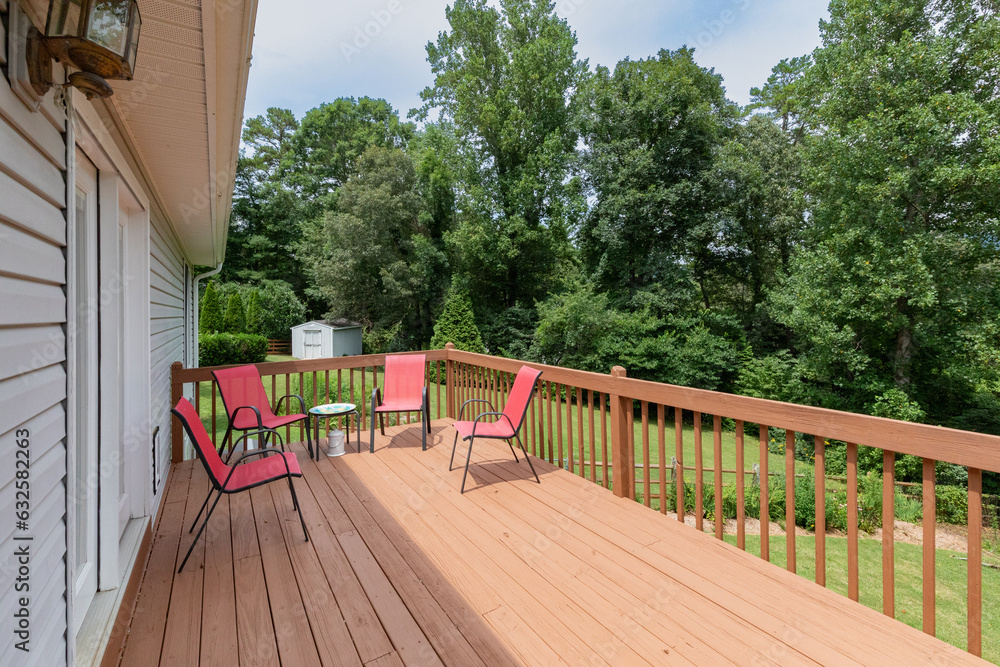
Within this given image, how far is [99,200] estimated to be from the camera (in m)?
2.16

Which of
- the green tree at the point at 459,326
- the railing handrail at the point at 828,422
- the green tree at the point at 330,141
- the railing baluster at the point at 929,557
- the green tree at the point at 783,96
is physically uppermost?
the green tree at the point at 330,141

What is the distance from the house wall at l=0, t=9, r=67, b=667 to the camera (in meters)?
1.01

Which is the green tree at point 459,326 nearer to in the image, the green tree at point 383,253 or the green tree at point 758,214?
the green tree at point 383,253

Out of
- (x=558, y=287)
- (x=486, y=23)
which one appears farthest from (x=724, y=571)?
(x=486, y=23)

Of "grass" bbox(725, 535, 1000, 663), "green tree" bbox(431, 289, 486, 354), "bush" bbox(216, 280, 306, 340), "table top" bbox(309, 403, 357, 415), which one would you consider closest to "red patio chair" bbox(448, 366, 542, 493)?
"table top" bbox(309, 403, 357, 415)

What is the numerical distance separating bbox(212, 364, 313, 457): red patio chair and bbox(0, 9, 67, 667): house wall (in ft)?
8.47

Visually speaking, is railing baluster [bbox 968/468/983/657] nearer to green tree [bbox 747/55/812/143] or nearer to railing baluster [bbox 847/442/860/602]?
railing baluster [bbox 847/442/860/602]

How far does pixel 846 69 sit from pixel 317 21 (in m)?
12.1

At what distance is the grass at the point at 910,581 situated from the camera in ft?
15.1

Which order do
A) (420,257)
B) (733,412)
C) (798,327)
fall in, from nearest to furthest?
(733,412)
(798,327)
(420,257)

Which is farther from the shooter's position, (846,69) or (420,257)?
(420,257)

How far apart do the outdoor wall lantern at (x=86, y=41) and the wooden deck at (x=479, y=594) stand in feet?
6.61

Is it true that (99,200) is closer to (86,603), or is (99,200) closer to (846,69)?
(86,603)

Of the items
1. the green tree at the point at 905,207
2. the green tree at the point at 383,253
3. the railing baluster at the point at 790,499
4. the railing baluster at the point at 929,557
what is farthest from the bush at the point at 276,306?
the railing baluster at the point at 929,557
